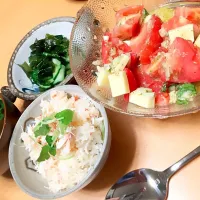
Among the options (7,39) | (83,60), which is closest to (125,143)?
(83,60)

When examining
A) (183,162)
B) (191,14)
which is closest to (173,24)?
(191,14)

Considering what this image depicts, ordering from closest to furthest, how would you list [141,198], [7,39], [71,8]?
[141,198] → [71,8] → [7,39]

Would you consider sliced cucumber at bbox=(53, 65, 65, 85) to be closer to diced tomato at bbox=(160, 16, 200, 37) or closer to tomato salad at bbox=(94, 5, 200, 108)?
tomato salad at bbox=(94, 5, 200, 108)

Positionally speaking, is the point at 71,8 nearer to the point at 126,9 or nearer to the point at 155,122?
the point at 126,9

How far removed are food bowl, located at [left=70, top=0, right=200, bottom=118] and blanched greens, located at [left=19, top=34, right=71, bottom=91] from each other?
127 millimetres

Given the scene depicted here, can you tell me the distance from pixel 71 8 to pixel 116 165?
699 millimetres

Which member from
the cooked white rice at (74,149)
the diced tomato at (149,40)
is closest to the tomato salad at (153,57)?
the diced tomato at (149,40)

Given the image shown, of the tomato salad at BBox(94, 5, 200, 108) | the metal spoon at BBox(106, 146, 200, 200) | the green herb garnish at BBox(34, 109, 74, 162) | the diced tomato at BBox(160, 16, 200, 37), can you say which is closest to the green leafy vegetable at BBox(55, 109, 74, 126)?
the green herb garnish at BBox(34, 109, 74, 162)

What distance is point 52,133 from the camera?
1.15m

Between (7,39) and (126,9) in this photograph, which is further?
(7,39)

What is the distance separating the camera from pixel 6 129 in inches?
48.4

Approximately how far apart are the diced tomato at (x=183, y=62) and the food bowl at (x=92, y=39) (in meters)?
0.16

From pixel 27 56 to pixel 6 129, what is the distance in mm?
339

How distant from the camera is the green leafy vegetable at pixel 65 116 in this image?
112cm
